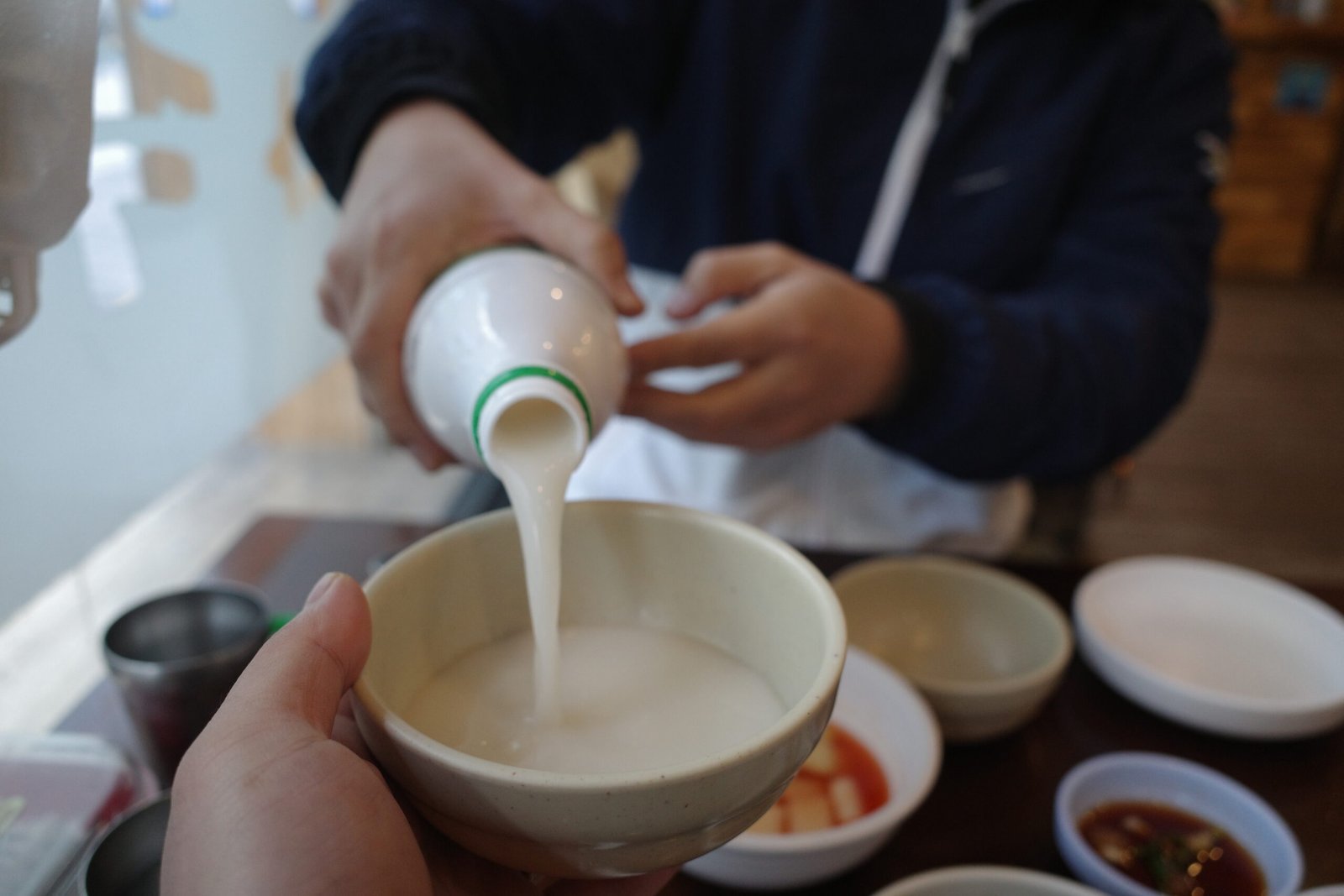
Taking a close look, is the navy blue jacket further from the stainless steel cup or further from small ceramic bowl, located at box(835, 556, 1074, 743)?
the stainless steel cup

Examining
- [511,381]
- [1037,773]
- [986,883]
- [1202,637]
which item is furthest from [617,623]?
[1202,637]

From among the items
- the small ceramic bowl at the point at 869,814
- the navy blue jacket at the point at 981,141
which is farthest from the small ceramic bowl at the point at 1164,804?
the navy blue jacket at the point at 981,141

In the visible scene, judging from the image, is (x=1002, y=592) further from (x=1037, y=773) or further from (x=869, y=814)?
(x=869, y=814)

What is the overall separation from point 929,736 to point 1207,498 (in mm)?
2627

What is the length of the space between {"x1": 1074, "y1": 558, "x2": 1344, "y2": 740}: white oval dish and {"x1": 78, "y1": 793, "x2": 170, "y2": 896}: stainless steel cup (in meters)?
0.83

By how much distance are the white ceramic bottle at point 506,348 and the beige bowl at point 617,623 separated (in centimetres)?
8

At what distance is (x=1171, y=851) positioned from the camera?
0.74 m

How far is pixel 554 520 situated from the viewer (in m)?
0.55

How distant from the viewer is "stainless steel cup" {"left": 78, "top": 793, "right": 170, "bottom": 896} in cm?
52

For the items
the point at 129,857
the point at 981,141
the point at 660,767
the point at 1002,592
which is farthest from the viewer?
the point at 981,141

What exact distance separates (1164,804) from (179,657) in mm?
877

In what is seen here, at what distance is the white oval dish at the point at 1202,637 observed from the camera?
90cm

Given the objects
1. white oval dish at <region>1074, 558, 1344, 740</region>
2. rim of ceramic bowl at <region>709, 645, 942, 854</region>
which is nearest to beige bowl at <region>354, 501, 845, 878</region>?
rim of ceramic bowl at <region>709, 645, 942, 854</region>

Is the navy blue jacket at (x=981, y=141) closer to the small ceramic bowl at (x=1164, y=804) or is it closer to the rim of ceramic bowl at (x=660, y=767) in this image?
the small ceramic bowl at (x=1164, y=804)
